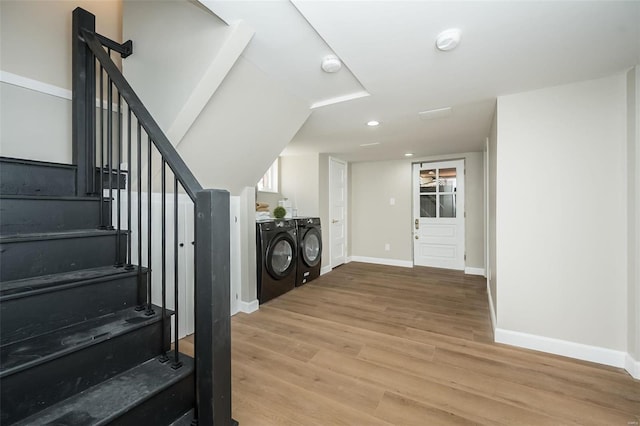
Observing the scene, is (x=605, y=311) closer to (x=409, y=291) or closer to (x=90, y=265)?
(x=409, y=291)

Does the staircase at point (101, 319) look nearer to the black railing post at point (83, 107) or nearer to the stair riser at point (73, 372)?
the stair riser at point (73, 372)

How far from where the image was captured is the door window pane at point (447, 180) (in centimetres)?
468

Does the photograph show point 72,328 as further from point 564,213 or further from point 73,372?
point 564,213

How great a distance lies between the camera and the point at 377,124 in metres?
2.93

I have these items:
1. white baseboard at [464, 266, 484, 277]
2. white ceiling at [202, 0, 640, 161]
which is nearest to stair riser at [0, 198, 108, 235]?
white ceiling at [202, 0, 640, 161]

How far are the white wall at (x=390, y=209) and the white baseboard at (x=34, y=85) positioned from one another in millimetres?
4503

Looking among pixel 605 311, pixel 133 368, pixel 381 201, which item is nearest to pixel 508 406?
pixel 605 311

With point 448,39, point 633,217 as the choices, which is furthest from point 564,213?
point 448,39

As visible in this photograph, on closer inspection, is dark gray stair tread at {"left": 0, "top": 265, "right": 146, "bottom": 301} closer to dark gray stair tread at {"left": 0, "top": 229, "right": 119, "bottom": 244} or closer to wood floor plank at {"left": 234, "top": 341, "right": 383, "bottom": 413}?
dark gray stair tread at {"left": 0, "top": 229, "right": 119, "bottom": 244}

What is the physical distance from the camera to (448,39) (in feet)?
4.64

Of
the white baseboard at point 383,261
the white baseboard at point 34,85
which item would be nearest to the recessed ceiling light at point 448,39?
the white baseboard at point 34,85

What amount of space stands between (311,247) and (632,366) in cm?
328

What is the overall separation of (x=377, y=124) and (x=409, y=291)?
89.8 inches

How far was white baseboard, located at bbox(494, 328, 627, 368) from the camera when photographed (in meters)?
1.87
